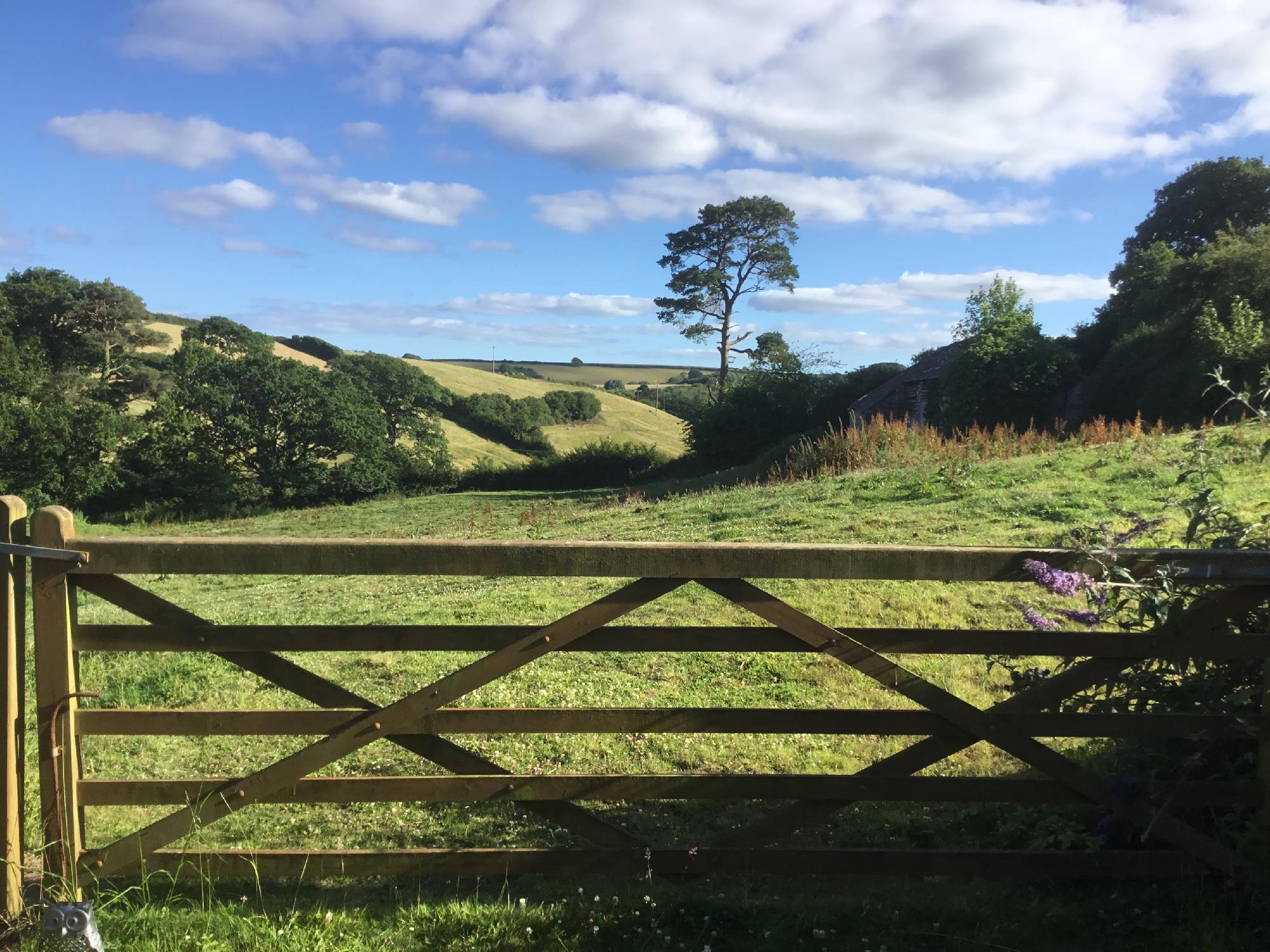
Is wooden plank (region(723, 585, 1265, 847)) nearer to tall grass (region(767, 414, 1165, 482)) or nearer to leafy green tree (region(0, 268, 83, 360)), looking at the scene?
tall grass (region(767, 414, 1165, 482))

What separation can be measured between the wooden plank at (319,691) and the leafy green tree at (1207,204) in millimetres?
54665

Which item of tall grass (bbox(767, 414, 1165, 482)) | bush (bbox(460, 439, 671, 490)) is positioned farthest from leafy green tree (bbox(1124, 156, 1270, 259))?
tall grass (bbox(767, 414, 1165, 482))

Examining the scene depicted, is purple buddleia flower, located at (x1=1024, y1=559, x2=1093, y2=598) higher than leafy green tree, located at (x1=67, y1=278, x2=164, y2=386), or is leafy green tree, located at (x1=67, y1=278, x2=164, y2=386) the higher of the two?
leafy green tree, located at (x1=67, y1=278, x2=164, y2=386)

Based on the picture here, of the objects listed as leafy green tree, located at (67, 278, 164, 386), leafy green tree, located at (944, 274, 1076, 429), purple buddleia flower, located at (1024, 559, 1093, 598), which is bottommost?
purple buddleia flower, located at (1024, 559, 1093, 598)

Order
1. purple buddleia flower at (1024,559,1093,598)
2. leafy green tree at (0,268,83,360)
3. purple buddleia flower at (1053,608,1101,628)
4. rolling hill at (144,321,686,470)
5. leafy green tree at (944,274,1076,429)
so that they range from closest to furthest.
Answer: purple buddleia flower at (1024,559,1093,598), purple buddleia flower at (1053,608,1101,628), leafy green tree at (944,274,1076,429), leafy green tree at (0,268,83,360), rolling hill at (144,321,686,470)

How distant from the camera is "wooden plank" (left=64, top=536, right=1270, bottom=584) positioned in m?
3.08

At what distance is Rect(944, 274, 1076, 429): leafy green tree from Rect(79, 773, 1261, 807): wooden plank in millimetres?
33328

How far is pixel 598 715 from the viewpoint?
328 centimetres

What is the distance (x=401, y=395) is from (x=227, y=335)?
2712 centimetres

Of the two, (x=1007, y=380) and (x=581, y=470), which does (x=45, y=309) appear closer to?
(x=581, y=470)

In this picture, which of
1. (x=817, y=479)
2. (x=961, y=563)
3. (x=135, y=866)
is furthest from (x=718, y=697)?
(x=817, y=479)

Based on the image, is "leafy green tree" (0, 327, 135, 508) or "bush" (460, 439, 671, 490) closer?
"leafy green tree" (0, 327, 135, 508)

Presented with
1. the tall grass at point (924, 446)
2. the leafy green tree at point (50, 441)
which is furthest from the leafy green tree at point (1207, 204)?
the leafy green tree at point (50, 441)

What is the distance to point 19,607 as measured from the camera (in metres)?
3.12
